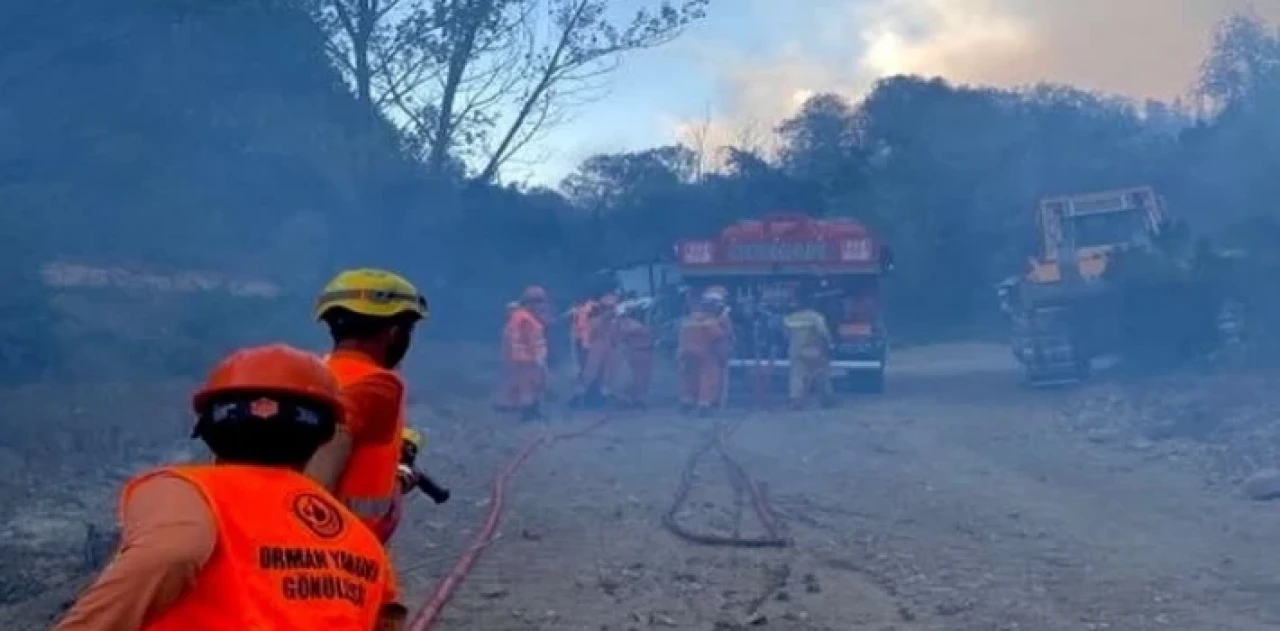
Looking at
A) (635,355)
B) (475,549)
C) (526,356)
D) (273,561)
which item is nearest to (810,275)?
(635,355)

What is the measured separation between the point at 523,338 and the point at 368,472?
1738cm

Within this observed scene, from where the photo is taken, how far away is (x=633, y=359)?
80.6 ft

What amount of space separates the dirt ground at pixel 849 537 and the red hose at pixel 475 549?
0.09 meters

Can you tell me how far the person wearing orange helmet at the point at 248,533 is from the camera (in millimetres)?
2498

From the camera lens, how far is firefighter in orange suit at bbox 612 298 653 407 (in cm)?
2453

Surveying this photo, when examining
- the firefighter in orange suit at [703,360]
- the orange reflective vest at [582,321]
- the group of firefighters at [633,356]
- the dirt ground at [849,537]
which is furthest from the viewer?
the orange reflective vest at [582,321]

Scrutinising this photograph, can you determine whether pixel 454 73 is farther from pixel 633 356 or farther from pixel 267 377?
pixel 267 377

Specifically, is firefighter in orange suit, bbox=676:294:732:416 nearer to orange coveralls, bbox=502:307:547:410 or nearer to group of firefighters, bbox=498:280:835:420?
group of firefighters, bbox=498:280:835:420

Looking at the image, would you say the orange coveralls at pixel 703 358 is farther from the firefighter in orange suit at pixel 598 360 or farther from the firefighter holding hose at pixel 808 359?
the firefighter in orange suit at pixel 598 360

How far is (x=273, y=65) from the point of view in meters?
28.4

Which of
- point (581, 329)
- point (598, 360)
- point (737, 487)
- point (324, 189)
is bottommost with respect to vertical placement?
point (737, 487)

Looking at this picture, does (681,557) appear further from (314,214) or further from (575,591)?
(314,214)

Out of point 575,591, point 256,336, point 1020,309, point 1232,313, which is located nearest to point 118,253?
point 256,336

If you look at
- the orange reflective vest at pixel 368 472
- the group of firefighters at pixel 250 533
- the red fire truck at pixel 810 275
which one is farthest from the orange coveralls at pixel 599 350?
the group of firefighters at pixel 250 533
